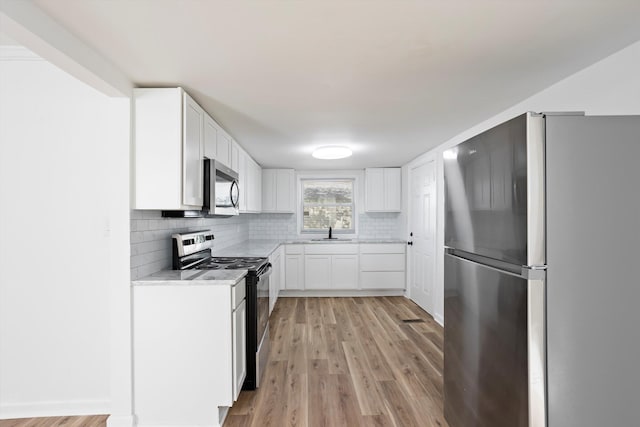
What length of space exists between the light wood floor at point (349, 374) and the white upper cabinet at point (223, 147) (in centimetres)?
191

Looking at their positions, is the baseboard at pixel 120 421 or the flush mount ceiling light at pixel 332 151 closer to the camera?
the baseboard at pixel 120 421

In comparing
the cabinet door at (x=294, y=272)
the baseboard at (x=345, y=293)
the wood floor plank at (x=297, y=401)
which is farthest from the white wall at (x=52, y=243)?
the baseboard at (x=345, y=293)

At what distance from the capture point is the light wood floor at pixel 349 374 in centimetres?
220

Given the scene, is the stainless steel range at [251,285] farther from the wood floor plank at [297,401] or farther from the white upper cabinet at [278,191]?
the white upper cabinet at [278,191]

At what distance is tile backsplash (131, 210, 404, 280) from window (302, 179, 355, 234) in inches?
A: 8.8

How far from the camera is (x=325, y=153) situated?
3789 mm

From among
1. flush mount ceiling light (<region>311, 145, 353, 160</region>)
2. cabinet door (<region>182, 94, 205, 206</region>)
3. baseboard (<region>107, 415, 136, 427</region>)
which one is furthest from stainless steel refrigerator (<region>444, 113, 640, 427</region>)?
flush mount ceiling light (<region>311, 145, 353, 160</region>)

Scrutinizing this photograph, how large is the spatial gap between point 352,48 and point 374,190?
4127 millimetres

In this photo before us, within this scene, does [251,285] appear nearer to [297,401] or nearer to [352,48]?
[297,401]

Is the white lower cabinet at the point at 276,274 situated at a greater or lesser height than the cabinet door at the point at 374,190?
lesser

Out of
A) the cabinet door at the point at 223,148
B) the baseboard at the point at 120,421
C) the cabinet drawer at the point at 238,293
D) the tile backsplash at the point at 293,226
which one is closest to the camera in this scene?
the baseboard at the point at 120,421

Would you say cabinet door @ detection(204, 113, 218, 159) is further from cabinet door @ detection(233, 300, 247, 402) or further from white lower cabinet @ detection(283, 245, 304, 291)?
white lower cabinet @ detection(283, 245, 304, 291)

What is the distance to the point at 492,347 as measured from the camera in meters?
1.54

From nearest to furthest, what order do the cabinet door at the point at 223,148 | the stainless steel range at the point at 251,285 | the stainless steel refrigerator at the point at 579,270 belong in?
the stainless steel refrigerator at the point at 579,270
the stainless steel range at the point at 251,285
the cabinet door at the point at 223,148
